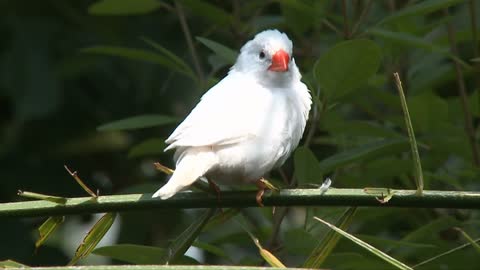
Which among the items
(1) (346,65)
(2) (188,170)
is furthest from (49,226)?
(1) (346,65)

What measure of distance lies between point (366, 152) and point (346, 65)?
0.32m

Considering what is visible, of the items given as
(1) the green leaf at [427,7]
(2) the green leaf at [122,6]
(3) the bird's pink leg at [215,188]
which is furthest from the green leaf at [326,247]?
(2) the green leaf at [122,6]

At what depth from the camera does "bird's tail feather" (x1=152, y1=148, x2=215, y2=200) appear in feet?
7.14

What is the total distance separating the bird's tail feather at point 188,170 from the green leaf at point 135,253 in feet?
0.68

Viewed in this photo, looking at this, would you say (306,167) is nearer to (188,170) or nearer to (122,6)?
(188,170)

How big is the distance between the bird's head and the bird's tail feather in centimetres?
67

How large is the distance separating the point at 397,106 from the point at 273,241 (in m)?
0.82

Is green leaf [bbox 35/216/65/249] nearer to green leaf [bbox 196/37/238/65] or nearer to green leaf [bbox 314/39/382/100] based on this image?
green leaf [bbox 314/39/382/100]

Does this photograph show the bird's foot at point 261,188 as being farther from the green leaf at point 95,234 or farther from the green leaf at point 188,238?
the green leaf at point 95,234

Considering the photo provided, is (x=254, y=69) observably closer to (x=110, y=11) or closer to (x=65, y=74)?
(x=110, y=11)

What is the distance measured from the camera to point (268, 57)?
3.27m

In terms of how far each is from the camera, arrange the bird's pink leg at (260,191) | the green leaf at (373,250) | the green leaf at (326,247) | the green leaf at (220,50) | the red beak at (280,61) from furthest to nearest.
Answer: the red beak at (280,61) < the green leaf at (220,50) < the bird's pink leg at (260,191) < the green leaf at (326,247) < the green leaf at (373,250)

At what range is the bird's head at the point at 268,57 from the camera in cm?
321

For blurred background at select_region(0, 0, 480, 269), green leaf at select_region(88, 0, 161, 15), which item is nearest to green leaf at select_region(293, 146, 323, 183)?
blurred background at select_region(0, 0, 480, 269)
